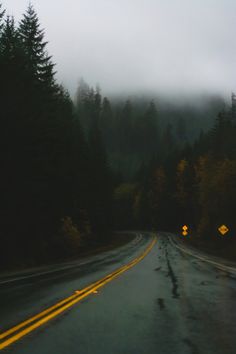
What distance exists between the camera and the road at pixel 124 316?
7.53 m

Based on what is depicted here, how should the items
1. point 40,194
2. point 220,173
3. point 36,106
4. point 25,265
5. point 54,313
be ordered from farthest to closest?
point 220,173, point 36,106, point 40,194, point 25,265, point 54,313

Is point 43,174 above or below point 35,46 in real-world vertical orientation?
below

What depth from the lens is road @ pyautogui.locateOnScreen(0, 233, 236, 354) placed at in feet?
24.7

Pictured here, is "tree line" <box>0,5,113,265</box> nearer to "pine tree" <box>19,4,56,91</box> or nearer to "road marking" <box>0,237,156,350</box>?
"pine tree" <box>19,4,56,91</box>

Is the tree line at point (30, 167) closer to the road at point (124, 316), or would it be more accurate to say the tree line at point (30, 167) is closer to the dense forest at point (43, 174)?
the dense forest at point (43, 174)

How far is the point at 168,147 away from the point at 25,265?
560ft

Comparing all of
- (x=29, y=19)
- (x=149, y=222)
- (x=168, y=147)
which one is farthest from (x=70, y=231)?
(x=168, y=147)

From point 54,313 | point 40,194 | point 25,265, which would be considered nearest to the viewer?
point 54,313

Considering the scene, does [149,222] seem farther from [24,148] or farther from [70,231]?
[24,148]

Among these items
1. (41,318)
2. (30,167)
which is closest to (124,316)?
(41,318)

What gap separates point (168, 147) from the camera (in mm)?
195625

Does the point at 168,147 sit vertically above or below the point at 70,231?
above

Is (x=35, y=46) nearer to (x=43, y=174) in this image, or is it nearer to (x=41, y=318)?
(x=43, y=174)

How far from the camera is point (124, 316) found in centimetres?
1006
